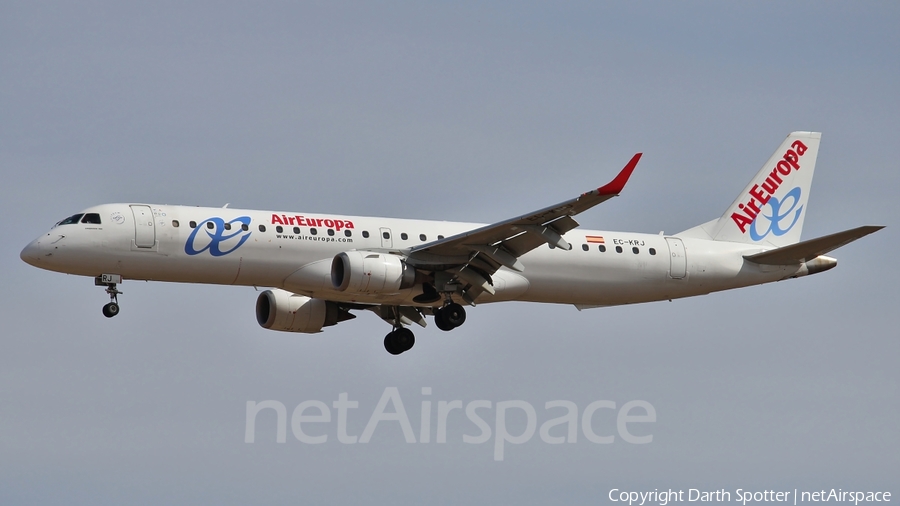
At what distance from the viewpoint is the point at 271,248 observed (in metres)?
43.1

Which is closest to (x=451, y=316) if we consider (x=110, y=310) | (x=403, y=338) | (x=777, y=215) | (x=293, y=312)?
(x=403, y=338)

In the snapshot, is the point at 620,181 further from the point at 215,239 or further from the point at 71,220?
the point at 71,220

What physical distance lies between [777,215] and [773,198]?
685mm

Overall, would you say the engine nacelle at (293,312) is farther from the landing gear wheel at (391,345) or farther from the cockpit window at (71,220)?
the cockpit window at (71,220)

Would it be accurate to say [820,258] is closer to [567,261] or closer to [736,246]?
[736,246]

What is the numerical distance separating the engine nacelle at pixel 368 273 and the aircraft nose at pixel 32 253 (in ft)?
28.5

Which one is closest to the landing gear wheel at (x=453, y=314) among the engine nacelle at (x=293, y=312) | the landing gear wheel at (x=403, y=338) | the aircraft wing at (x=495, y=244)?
the aircraft wing at (x=495, y=244)

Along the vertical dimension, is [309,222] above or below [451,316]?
above

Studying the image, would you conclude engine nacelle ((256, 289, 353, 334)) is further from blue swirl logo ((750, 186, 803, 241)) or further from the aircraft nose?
blue swirl logo ((750, 186, 803, 241))

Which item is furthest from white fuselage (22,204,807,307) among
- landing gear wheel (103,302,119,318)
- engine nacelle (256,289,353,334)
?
engine nacelle (256,289,353,334)

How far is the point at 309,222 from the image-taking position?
44.1m

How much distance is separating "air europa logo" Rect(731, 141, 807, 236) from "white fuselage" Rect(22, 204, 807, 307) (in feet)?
10.6

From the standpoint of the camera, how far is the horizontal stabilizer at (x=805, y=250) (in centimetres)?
4494

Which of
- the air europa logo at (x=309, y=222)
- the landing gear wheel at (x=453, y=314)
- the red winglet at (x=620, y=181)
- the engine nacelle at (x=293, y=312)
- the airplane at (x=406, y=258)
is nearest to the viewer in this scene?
the red winglet at (x=620, y=181)
